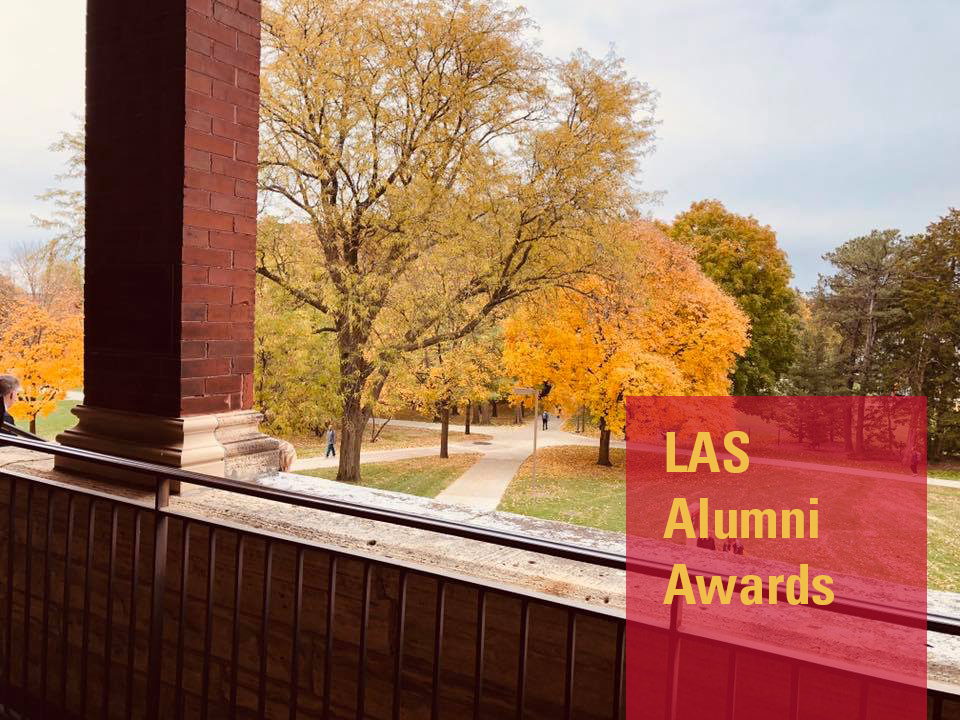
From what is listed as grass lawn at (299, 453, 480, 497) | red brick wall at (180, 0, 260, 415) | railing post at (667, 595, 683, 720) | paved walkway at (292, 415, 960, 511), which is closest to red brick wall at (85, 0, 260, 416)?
red brick wall at (180, 0, 260, 415)

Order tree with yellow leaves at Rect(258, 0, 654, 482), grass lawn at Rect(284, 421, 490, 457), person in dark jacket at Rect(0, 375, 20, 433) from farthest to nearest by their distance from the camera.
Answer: grass lawn at Rect(284, 421, 490, 457) < tree with yellow leaves at Rect(258, 0, 654, 482) < person in dark jacket at Rect(0, 375, 20, 433)

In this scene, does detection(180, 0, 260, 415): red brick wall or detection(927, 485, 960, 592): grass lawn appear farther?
detection(927, 485, 960, 592): grass lawn

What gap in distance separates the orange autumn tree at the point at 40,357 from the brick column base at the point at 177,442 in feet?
39.1

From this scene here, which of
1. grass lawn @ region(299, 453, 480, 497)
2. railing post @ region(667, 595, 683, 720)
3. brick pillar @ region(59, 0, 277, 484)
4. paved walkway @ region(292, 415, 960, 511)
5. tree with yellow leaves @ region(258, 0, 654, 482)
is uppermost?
tree with yellow leaves @ region(258, 0, 654, 482)

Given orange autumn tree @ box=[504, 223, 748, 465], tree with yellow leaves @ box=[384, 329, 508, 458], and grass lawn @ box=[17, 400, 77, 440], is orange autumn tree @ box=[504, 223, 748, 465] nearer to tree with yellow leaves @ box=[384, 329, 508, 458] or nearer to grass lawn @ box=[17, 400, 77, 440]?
tree with yellow leaves @ box=[384, 329, 508, 458]

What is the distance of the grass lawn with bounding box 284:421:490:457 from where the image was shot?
2246 centimetres

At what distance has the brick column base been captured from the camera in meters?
2.95

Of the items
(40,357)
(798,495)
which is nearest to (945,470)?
(798,495)

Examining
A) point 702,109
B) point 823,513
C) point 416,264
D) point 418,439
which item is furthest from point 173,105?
point 702,109

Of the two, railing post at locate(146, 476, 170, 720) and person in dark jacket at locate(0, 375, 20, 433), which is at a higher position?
person in dark jacket at locate(0, 375, 20, 433)

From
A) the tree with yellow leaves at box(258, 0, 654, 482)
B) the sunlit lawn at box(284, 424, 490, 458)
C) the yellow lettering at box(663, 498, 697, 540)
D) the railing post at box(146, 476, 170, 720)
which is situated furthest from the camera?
the sunlit lawn at box(284, 424, 490, 458)

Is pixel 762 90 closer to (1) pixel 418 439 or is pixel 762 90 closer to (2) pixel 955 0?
(2) pixel 955 0

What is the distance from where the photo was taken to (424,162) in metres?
12.5
